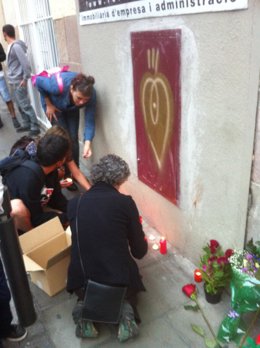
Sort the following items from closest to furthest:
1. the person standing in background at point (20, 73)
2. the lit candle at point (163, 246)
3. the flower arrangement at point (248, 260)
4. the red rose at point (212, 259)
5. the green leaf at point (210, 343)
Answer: the flower arrangement at point (248, 260)
the green leaf at point (210, 343)
the red rose at point (212, 259)
the lit candle at point (163, 246)
the person standing in background at point (20, 73)

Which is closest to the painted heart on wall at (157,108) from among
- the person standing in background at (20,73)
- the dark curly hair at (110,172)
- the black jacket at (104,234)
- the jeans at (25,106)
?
the dark curly hair at (110,172)

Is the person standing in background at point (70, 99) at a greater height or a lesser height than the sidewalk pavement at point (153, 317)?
greater

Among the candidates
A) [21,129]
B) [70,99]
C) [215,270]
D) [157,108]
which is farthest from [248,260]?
[21,129]

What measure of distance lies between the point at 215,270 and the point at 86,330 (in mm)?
930

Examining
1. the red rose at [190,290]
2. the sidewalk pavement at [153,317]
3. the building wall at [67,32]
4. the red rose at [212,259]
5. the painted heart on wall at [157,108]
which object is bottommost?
the sidewalk pavement at [153,317]

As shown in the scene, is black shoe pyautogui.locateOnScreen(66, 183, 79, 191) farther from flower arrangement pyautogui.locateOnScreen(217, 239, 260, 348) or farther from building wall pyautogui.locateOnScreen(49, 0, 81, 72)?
flower arrangement pyautogui.locateOnScreen(217, 239, 260, 348)

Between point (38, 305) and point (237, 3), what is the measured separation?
239 cm

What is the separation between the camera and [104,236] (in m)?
2.25

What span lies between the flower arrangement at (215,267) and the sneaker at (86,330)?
0.81 metres

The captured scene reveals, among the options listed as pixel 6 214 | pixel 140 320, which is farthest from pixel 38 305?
pixel 6 214

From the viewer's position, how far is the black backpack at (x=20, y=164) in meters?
3.03

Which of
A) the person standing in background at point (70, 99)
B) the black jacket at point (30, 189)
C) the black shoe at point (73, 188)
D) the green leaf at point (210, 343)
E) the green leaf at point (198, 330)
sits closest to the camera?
the green leaf at point (210, 343)

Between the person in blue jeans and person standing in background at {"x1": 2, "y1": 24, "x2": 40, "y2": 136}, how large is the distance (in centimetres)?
249

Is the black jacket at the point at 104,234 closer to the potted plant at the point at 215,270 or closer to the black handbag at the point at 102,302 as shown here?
the black handbag at the point at 102,302
